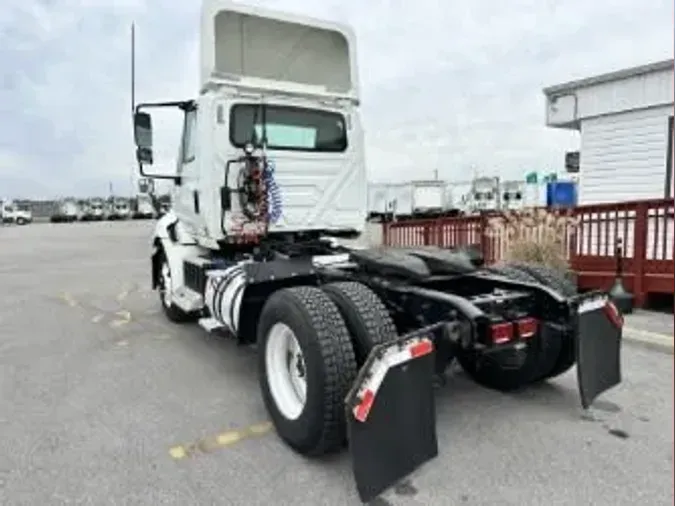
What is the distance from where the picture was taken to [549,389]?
512 centimetres

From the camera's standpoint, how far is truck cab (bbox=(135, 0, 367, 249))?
6.25 meters

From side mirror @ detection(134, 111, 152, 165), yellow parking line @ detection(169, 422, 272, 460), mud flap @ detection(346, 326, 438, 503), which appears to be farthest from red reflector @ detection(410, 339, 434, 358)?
side mirror @ detection(134, 111, 152, 165)

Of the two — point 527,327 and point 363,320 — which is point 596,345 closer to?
point 527,327

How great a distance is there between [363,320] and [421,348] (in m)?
0.50

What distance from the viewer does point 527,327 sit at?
414 cm

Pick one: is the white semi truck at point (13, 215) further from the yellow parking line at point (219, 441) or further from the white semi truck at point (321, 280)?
the yellow parking line at point (219, 441)

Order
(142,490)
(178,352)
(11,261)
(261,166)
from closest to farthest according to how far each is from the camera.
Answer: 1. (142,490)
2. (261,166)
3. (178,352)
4. (11,261)

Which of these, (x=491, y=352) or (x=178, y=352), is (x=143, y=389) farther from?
(x=491, y=352)

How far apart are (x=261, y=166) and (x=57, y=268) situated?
1217cm

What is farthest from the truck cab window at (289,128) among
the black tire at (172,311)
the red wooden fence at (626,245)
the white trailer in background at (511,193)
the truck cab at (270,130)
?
the white trailer in background at (511,193)

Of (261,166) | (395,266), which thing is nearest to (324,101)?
(261,166)

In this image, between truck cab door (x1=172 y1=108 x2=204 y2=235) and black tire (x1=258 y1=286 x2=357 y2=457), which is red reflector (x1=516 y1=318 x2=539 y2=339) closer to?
black tire (x1=258 y1=286 x2=357 y2=457)

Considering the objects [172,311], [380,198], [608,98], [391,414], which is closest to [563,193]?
[608,98]

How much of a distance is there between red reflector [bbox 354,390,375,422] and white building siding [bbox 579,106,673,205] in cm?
1172
